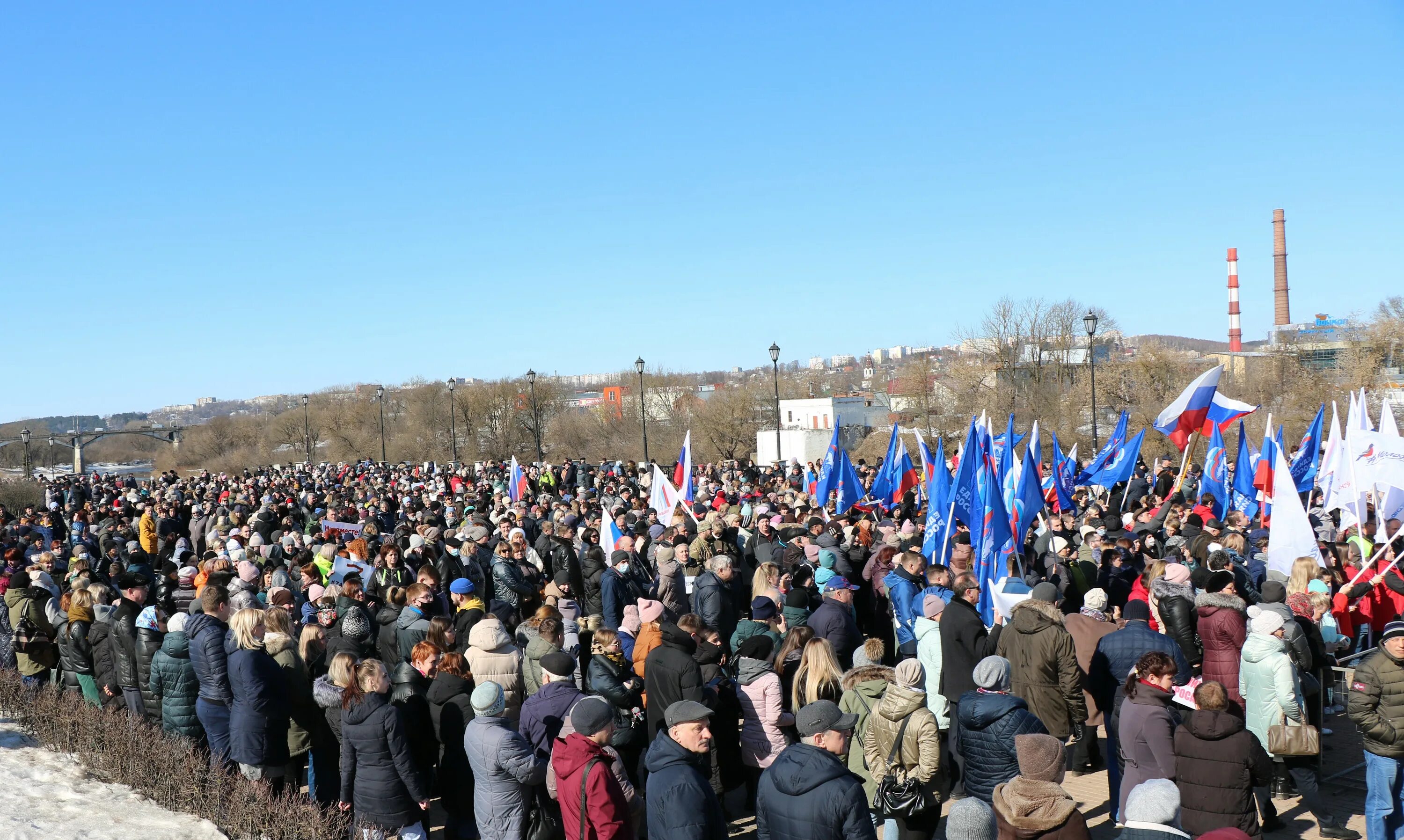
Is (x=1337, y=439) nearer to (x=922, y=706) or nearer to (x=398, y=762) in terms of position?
(x=922, y=706)

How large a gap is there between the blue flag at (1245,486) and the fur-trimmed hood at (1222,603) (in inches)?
368

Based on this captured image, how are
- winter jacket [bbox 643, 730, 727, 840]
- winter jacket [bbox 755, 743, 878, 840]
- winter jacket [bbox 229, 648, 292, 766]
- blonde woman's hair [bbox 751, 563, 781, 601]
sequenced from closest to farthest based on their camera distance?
winter jacket [bbox 755, 743, 878, 840] < winter jacket [bbox 643, 730, 727, 840] < winter jacket [bbox 229, 648, 292, 766] < blonde woman's hair [bbox 751, 563, 781, 601]

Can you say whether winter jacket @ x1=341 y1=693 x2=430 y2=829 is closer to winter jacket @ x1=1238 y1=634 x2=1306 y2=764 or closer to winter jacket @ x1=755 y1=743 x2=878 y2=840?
winter jacket @ x1=755 y1=743 x2=878 y2=840

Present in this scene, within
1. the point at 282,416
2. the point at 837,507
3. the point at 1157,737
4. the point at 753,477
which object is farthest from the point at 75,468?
the point at 1157,737

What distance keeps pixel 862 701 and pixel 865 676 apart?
19 centimetres

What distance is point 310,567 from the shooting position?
1117cm

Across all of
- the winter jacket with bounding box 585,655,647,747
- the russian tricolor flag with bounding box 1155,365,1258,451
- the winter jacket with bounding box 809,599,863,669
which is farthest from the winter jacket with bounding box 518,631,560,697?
the russian tricolor flag with bounding box 1155,365,1258,451

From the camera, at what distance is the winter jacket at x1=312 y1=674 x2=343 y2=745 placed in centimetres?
635

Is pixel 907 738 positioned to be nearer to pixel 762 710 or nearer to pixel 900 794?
pixel 900 794

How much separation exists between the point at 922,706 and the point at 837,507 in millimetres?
13645

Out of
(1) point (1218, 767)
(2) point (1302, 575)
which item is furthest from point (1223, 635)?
(1) point (1218, 767)

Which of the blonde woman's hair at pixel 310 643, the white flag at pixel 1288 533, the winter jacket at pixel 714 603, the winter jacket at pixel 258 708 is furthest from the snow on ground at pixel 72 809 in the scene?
the white flag at pixel 1288 533

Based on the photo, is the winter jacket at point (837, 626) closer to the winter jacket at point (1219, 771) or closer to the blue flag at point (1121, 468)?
the winter jacket at point (1219, 771)

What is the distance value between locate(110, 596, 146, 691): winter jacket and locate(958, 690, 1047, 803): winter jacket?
6466 mm
